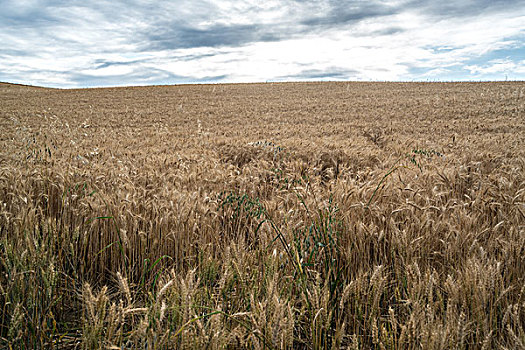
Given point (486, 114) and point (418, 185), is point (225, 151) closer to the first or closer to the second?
point (418, 185)

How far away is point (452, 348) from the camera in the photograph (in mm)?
1434

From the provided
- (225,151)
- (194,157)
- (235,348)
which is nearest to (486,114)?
(225,151)

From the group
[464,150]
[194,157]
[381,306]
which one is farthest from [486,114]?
[381,306]

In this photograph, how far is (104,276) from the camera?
2.55 m

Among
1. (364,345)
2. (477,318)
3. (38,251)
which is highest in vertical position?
(38,251)

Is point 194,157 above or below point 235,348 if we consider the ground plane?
above

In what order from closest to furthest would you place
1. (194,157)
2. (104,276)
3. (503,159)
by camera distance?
1. (104,276)
2. (503,159)
3. (194,157)

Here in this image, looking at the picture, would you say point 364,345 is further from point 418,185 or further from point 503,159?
point 503,159

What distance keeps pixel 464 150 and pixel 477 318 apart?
219 inches

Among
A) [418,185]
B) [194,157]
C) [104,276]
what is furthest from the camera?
[194,157]

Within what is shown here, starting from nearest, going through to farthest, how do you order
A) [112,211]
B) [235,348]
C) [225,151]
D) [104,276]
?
1. [235,348]
2. [104,276]
3. [112,211]
4. [225,151]

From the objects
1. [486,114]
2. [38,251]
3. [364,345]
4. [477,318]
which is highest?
[486,114]

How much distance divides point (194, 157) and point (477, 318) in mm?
4596

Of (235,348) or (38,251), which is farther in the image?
(38,251)
